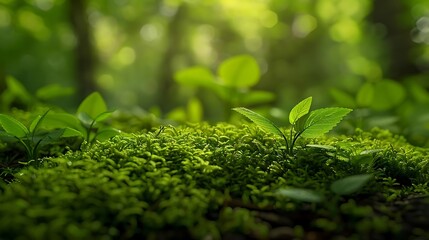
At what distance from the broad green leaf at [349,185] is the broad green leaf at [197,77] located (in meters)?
1.36

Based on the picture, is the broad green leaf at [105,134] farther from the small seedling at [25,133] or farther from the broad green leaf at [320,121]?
the broad green leaf at [320,121]

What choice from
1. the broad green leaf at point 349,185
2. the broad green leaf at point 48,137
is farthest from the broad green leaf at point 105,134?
the broad green leaf at point 349,185

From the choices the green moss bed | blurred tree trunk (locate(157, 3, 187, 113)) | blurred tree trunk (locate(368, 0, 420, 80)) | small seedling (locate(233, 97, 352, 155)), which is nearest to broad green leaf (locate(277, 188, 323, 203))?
the green moss bed

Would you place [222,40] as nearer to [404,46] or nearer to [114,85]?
[114,85]

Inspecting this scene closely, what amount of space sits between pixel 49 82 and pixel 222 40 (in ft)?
16.5

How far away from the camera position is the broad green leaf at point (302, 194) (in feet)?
3.33

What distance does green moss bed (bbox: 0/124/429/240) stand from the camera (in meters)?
0.95

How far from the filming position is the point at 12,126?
4.46ft

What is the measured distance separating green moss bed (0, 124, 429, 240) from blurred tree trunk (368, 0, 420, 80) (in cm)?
493

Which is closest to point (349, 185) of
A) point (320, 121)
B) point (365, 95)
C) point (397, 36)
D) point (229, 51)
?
point (320, 121)

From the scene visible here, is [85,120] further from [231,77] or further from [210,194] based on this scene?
[231,77]

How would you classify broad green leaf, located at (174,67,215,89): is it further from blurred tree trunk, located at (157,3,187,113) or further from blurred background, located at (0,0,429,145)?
blurred tree trunk, located at (157,3,187,113)

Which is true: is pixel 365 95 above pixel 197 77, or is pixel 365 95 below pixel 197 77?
above

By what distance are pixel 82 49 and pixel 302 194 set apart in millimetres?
5086
